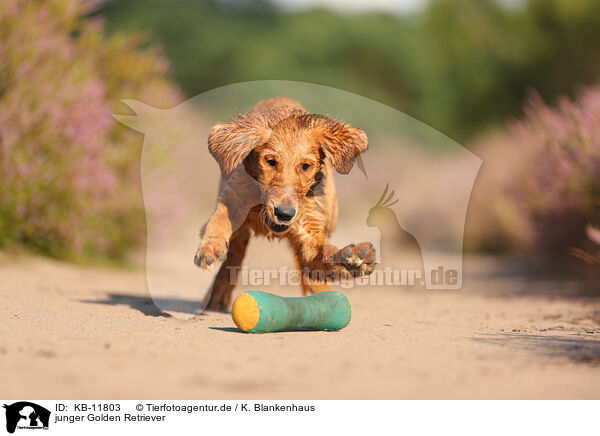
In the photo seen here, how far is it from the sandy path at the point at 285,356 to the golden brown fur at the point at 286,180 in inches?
24.5

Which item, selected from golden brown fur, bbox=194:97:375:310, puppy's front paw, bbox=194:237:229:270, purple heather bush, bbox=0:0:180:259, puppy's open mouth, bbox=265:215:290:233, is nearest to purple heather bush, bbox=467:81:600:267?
golden brown fur, bbox=194:97:375:310

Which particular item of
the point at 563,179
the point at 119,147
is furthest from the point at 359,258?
the point at 119,147

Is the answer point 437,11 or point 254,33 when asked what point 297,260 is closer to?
point 437,11

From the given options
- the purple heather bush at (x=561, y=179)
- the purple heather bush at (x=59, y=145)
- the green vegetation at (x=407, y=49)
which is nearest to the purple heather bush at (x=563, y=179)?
the purple heather bush at (x=561, y=179)

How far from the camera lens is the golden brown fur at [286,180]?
5043mm

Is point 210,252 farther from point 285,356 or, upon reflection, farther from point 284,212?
point 285,356

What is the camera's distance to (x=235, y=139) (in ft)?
17.0

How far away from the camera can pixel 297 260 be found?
5.52 meters

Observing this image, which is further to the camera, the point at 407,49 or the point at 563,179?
the point at 407,49

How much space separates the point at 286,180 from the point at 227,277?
146 cm

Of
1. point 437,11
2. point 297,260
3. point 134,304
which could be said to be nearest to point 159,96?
point 134,304

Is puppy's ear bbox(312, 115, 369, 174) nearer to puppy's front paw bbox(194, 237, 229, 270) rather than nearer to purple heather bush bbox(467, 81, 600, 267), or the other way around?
puppy's front paw bbox(194, 237, 229, 270)
